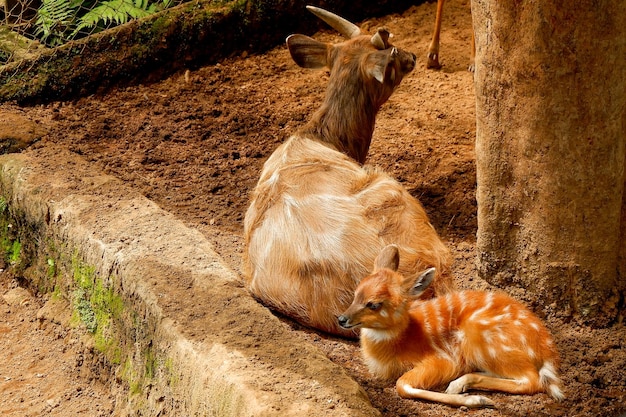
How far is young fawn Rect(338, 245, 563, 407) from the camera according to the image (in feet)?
13.8

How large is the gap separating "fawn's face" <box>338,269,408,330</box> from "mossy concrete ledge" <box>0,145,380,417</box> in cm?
25

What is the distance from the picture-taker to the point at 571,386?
427 centimetres

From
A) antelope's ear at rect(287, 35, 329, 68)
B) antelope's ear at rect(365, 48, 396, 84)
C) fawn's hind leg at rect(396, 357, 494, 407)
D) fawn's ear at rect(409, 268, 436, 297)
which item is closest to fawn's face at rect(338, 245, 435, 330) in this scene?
fawn's ear at rect(409, 268, 436, 297)

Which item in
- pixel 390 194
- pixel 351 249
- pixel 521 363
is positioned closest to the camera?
pixel 521 363

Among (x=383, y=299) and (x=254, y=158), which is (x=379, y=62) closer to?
(x=254, y=158)

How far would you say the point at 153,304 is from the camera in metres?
4.68

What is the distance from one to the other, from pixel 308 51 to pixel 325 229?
1.85m

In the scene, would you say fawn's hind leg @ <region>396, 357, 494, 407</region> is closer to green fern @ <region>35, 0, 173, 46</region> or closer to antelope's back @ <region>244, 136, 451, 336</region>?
antelope's back @ <region>244, 136, 451, 336</region>

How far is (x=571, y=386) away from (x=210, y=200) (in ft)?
10.1

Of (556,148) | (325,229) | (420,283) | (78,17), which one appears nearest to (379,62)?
(325,229)

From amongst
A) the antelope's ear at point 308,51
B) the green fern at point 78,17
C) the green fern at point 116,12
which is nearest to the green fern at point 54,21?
the green fern at point 78,17

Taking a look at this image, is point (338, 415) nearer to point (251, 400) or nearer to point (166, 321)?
point (251, 400)

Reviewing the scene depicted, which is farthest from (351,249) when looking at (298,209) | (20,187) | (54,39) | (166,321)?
(54,39)

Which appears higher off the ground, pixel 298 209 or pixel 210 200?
pixel 298 209
